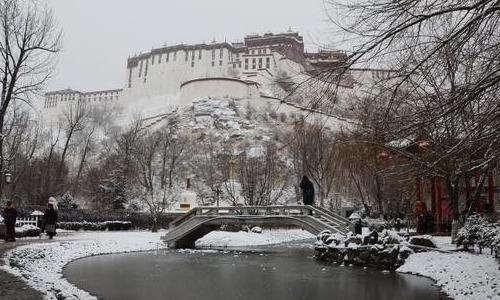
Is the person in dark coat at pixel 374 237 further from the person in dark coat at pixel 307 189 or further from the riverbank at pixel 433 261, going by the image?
the person in dark coat at pixel 307 189

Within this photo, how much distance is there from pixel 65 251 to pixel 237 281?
8.38 meters

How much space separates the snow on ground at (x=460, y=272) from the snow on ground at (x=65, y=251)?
24.5ft

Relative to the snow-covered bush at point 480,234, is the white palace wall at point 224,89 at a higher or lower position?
higher

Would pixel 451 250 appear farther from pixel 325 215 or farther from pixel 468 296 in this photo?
pixel 325 215

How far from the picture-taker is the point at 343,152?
3284 cm

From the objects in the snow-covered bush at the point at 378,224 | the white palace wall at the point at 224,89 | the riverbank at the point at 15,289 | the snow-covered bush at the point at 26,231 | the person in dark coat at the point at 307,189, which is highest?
the white palace wall at the point at 224,89

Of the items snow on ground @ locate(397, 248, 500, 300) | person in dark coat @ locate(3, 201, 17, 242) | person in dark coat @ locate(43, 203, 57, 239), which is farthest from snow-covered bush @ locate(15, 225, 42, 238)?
snow on ground @ locate(397, 248, 500, 300)

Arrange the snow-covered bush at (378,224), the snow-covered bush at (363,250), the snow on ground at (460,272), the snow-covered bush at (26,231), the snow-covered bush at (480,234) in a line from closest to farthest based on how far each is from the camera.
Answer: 1. the snow on ground at (460,272)
2. the snow-covered bush at (480,234)
3. the snow-covered bush at (363,250)
4. the snow-covered bush at (26,231)
5. the snow-covered bush at (378,224)

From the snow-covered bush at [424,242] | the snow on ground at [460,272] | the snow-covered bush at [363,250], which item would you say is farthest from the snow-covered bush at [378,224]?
the snow on ground at [460,272]

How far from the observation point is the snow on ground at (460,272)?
10109mm

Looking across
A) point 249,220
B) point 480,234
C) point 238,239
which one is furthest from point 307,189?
point 480,234

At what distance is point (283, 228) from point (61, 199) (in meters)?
18.2

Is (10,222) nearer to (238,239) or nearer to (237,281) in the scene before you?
(237,281)

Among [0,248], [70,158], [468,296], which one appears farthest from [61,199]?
[70,158]
